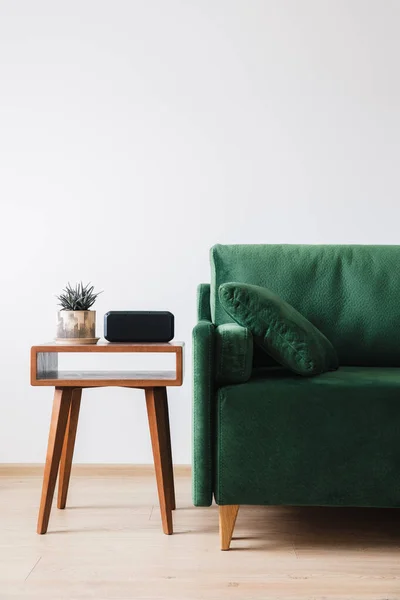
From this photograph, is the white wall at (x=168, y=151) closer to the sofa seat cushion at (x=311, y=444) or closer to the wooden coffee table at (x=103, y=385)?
the wooden coffee table at (x=103, y=385)

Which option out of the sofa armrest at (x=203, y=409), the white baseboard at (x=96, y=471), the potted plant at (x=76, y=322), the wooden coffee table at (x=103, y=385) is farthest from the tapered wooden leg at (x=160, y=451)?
the white baseboard at (x=96, y=471)

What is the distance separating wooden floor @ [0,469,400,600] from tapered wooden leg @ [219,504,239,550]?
3cm

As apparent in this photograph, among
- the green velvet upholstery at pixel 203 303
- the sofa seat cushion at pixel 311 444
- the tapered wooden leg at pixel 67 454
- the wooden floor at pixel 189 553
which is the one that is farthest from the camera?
the green velvet upholstery at pixel 203 303

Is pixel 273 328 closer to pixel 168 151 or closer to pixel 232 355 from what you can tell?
pixel 232 355

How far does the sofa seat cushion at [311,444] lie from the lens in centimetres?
199

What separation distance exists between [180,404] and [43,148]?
123 centimetres

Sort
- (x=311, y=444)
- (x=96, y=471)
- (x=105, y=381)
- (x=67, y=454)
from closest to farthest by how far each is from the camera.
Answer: (x=311, y=444) < (x=105, y=381) < (x=67, y=454) < (x=96, y=471)

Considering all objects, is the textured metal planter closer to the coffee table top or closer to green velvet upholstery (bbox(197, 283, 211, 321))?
the coffee table top

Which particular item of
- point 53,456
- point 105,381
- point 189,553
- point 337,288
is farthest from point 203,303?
point 189,553

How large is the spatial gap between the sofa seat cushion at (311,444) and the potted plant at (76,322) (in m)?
0.57

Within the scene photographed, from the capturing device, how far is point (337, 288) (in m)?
2.58

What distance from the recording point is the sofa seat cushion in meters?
1.99

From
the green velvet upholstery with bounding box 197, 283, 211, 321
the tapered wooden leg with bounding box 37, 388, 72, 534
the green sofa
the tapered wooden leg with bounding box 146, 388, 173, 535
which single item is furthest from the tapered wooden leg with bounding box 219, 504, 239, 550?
the green velvet upholstery with bounding box 197, 283, 211, 321

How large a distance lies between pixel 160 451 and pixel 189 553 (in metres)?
0.34
